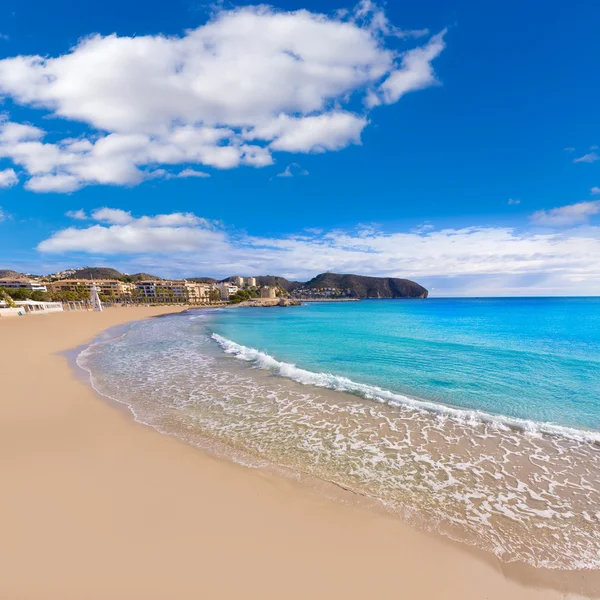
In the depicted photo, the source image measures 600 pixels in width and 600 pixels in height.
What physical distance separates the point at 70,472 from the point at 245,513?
359 cm

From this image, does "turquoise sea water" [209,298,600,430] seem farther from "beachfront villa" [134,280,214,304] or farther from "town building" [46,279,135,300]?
"town building" [46,279,135,300]

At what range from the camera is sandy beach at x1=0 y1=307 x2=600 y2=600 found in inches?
131

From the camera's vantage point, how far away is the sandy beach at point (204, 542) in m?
3.33

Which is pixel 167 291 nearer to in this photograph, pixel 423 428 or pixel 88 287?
pixel 88 287

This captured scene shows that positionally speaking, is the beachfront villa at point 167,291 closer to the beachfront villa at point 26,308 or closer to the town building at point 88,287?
the town building at point 88,287

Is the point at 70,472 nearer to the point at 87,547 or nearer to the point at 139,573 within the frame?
the point at 87,547

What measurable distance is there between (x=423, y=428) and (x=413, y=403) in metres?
1.81

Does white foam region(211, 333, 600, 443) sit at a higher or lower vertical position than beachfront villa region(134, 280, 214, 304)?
lower

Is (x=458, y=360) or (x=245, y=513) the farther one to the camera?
(x=458, y=360)

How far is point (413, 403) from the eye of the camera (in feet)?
31.3

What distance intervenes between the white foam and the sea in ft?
0.16

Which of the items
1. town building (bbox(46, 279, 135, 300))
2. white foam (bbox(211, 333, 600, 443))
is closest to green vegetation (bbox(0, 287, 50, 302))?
town building (bbox(46, 279, 135, 300))

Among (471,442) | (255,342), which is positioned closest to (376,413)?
(471,442)

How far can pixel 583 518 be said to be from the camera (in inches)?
181
